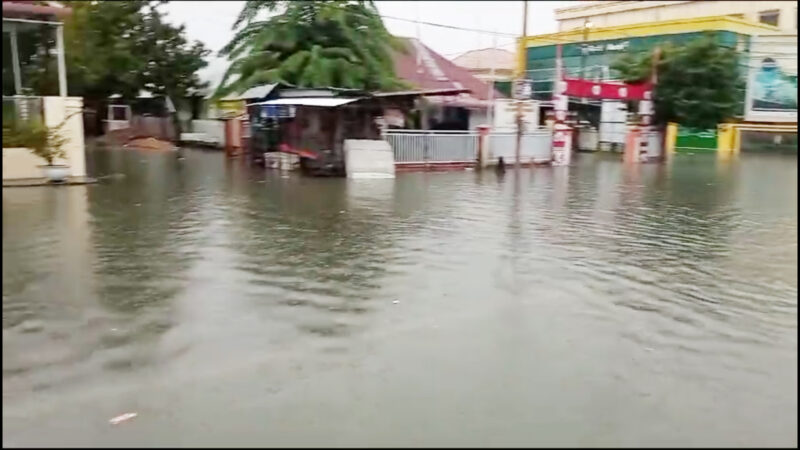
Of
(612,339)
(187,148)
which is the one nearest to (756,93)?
(187,148)

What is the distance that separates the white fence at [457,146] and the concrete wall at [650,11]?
4955 millimetres

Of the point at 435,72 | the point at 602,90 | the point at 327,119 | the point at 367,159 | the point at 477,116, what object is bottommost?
the point at 367,159

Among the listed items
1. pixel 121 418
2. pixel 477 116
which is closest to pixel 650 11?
pixel 477 116

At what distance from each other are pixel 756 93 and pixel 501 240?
77.7 ft

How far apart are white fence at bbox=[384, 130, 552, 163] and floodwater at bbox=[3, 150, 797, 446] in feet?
28.7

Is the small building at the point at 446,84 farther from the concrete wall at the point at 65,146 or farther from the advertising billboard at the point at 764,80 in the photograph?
the concrete wall at the point at 65,146

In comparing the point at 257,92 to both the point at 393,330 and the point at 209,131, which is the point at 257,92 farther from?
the point at 393,330

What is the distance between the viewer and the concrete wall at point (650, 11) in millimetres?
25234

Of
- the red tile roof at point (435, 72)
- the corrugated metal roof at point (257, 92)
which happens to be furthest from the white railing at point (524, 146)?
the red tile roof at point (435, 72)

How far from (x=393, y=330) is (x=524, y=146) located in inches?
658

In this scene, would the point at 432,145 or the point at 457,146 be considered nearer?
the point at 432,145

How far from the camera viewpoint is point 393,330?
5.05 meters

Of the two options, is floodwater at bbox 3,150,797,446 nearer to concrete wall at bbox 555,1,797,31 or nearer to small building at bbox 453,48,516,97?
concrete wall at bbox 555,1,797,31

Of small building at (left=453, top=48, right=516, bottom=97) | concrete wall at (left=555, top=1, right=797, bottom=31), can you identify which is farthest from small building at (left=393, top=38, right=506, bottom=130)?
concrete wall at (left=555, top=1, right=797, bottom=31)
